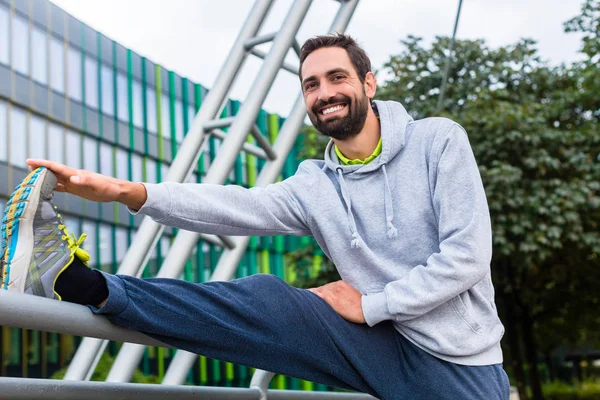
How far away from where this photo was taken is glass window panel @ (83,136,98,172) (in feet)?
45.1

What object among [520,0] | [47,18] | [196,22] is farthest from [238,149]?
[520,0]

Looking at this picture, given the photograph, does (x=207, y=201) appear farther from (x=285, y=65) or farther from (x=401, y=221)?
(x=285, y=65)

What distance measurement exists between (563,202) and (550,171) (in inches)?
29.3

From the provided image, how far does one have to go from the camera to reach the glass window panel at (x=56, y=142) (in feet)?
42.4

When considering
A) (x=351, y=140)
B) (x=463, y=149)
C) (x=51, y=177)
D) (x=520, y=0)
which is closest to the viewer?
(x=51, y=177)

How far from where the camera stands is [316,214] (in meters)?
1.87

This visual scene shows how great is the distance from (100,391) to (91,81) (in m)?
12.9

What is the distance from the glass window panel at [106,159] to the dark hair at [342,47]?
12.5 m

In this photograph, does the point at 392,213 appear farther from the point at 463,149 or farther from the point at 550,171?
the point at 550,171

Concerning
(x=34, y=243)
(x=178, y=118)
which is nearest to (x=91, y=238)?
(x=178, y=118)

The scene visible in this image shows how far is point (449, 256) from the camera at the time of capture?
5.41 feet

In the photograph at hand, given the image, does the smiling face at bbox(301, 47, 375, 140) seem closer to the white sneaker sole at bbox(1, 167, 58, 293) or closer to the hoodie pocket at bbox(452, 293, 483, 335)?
the hoodie pocket at bbox(452, 293, 483, 335)

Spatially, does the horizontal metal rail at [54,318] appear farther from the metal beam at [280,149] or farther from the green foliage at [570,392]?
the green foliage at [570,392]

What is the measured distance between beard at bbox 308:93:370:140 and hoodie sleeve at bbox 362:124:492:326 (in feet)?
0.83
